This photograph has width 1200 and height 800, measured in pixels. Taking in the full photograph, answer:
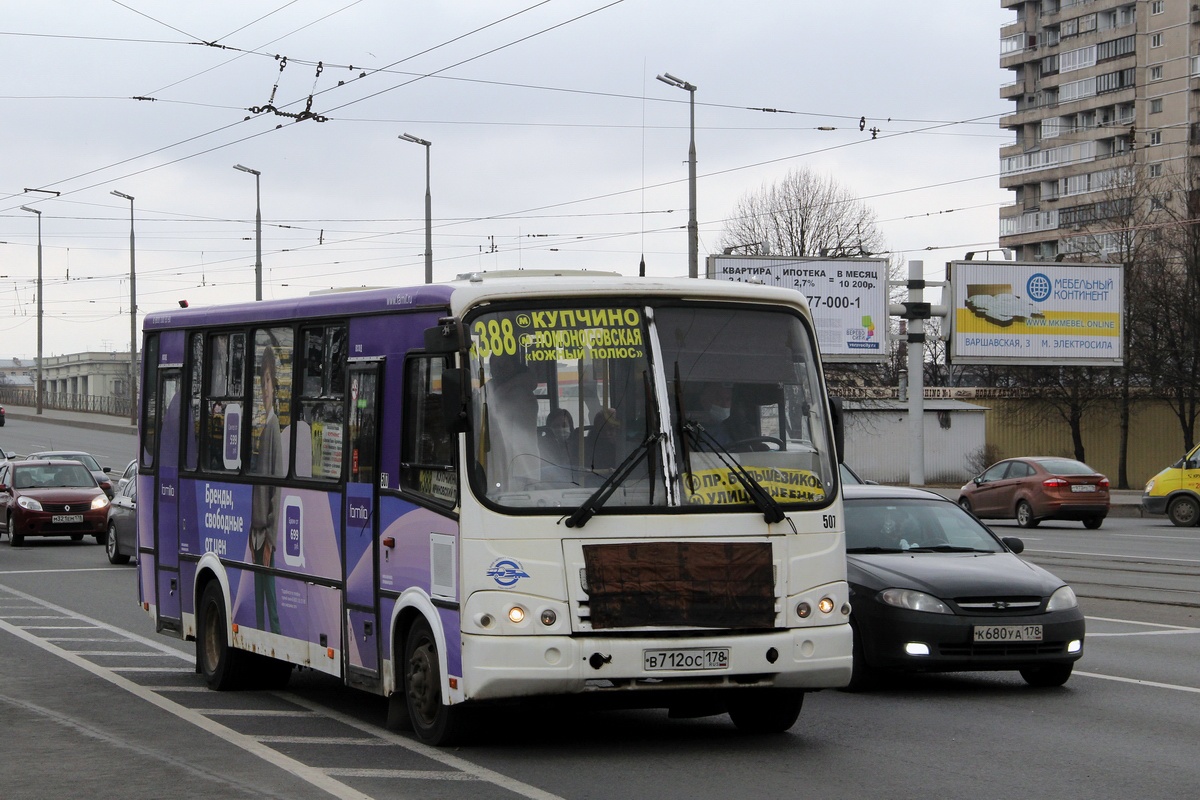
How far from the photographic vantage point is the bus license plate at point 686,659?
8.27m

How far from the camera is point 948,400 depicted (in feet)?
205

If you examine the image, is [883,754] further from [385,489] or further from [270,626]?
[270,626]

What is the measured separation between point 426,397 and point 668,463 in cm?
140

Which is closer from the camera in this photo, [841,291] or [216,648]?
[216,648]

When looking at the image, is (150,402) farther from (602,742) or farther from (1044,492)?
(1044,492)

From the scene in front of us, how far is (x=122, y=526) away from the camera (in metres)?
24.1

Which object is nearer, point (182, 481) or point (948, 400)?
point (182, 481)

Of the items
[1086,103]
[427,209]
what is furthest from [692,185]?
[1086,103]

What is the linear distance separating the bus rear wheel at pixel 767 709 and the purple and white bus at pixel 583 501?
0.5 inches

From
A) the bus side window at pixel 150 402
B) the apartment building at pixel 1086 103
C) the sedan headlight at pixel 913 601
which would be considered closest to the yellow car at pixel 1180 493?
the sedan headlight at pixel 913 601

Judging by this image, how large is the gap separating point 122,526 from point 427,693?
16.4 meters

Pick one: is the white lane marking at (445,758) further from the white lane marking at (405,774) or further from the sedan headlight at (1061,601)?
the sedan headlight at (1061,601)

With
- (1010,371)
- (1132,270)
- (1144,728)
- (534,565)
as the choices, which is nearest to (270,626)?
(534,565)

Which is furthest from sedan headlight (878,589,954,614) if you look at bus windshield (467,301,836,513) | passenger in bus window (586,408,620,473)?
passenger in bus window (586,408,620,473)
